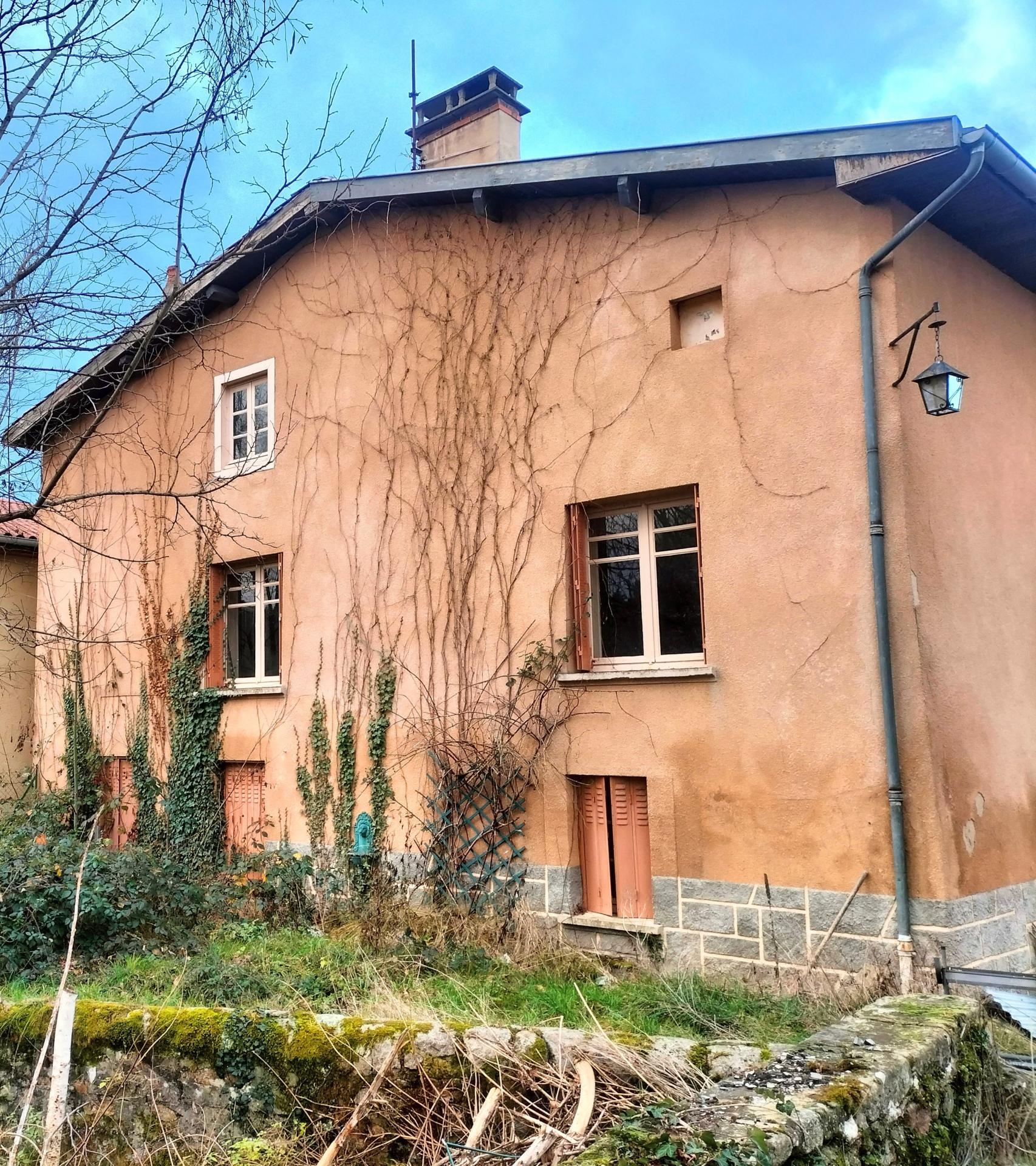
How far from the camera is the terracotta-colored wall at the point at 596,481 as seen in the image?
267 inches

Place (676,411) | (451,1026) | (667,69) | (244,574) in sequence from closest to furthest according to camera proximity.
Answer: (451,1026), (676,411), (244,574), (667,69)

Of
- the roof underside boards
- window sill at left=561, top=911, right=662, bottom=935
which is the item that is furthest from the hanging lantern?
window sill at left=561, top=911, right=662, bottom=935

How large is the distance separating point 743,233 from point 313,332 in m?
5.00

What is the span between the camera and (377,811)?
9.30 m

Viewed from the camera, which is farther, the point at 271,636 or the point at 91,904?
the point at 271,636

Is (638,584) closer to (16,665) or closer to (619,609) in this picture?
(619,609)

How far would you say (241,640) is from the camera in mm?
11375

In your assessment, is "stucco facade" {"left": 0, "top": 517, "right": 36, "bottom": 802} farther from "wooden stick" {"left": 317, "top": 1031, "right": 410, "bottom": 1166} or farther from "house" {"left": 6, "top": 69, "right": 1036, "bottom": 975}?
"wooden stick" {"left": 317, "top": 1031, "right": 410, "bottom": 1166}

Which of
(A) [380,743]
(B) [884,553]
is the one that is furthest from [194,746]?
(B) [884,553]

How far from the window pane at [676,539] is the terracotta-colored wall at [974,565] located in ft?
5.49

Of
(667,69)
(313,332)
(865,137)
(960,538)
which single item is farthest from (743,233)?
(667,69)

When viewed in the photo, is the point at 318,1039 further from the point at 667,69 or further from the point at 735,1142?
the point at 667,69

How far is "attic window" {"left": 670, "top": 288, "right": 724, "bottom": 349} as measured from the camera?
25.4ft

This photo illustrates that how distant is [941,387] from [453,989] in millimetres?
5032
